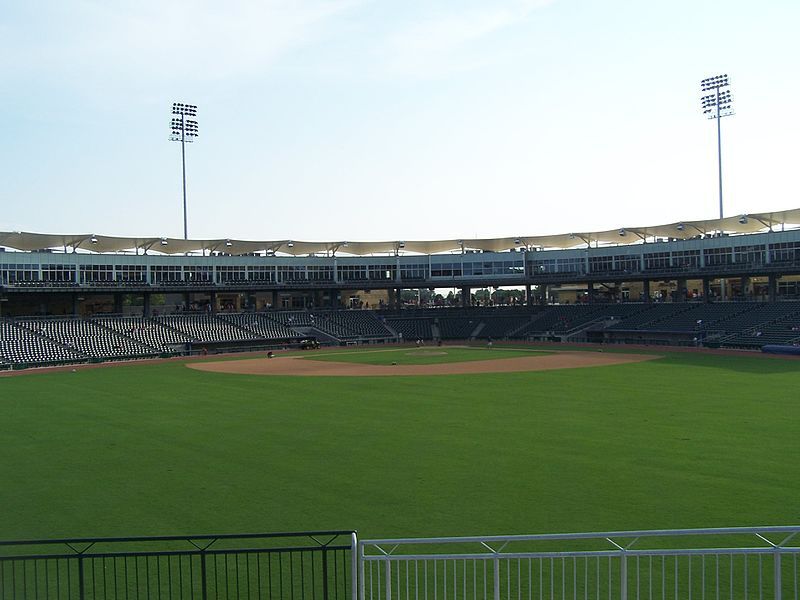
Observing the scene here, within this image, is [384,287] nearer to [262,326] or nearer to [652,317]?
[262,326]

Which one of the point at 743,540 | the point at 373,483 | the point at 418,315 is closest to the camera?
the point at 743,540

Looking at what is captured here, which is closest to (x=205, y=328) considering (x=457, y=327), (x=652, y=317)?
(x=457, y=327)

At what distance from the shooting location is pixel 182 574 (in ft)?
36.0

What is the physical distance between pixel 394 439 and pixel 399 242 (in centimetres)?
7185

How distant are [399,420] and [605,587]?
49.6 ft

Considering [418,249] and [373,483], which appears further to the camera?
[418,249]

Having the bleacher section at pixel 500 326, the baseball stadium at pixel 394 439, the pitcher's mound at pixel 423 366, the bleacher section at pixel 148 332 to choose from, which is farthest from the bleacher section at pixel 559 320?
the bleacher section at pixel 148 332

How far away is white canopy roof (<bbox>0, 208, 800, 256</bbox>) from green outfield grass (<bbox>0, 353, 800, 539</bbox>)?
137 ft

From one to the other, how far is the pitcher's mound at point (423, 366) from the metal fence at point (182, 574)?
31.7 meters

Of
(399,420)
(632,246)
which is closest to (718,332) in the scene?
(632,246)

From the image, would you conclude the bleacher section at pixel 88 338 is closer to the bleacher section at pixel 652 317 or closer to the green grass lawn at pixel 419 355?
the green grass lawn at pixel 419 355

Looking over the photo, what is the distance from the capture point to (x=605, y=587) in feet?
32.7

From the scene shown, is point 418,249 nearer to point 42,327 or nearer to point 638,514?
point 42,327

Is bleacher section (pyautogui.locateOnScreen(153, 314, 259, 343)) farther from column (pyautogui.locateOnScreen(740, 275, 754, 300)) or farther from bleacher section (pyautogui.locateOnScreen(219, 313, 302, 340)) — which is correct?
column (pyautogui.locateOnScreen(740, 275, 754, 300))
